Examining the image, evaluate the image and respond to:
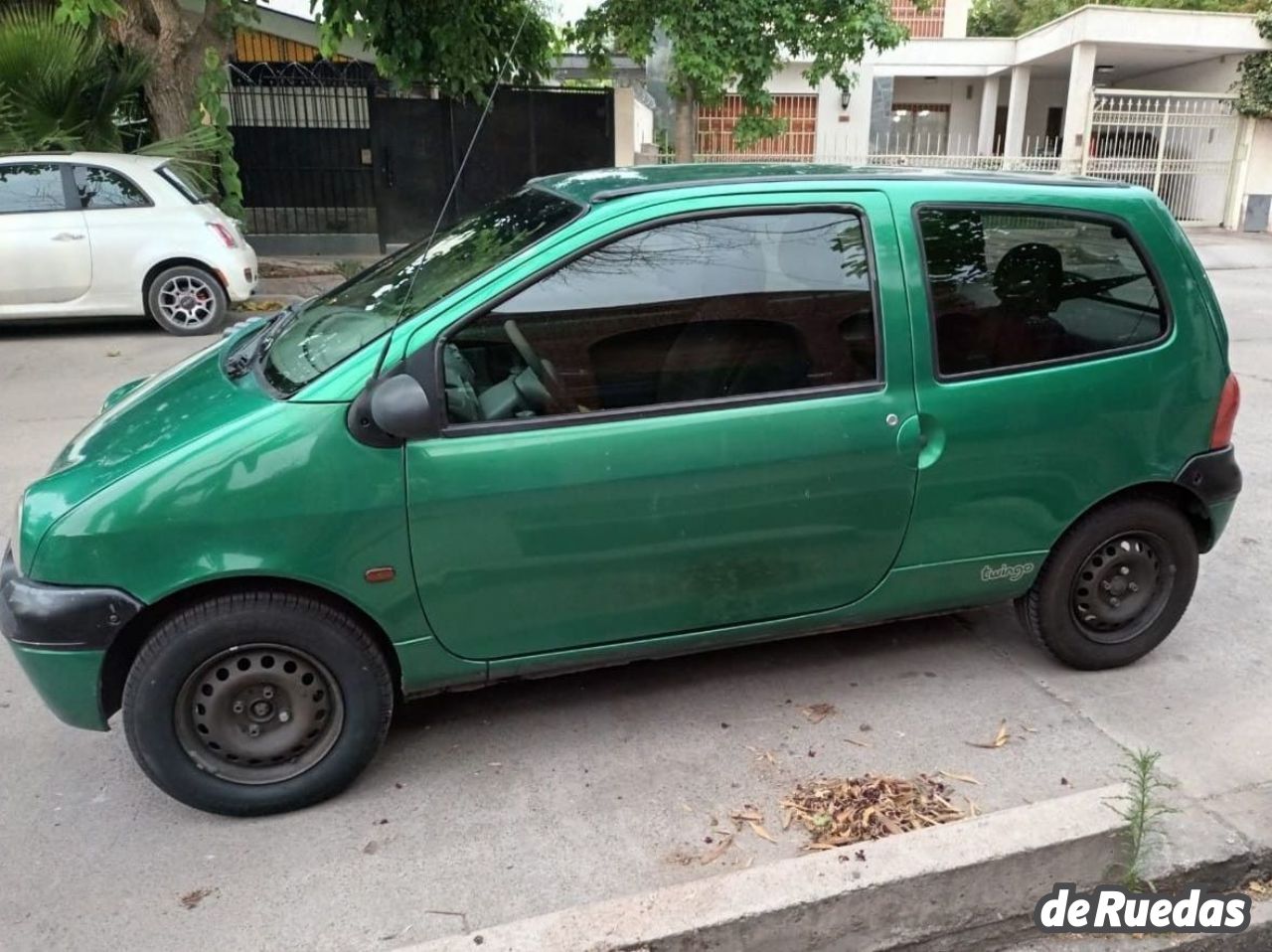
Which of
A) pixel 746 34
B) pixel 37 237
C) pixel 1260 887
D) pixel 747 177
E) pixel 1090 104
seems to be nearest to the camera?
pixel 1260 887

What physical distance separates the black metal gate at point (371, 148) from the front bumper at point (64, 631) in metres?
11.8

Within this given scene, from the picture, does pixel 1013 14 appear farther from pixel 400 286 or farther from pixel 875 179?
pixel 400 286

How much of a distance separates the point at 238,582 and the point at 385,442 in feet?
1.78

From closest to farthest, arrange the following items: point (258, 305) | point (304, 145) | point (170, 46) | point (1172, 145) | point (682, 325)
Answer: point (682, 325) < point (170, 46) < point (258, 305) < point (304, 145) < point (1172, 145)

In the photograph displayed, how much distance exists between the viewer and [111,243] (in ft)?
28.9

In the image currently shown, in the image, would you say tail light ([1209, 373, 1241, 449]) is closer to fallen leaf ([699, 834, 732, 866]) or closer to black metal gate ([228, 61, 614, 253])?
fallen leaf ([699, 834, 732, 866])

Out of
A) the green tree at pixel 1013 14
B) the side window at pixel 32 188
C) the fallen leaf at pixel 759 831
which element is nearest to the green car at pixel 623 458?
the fallen leaf at pixel 759 831

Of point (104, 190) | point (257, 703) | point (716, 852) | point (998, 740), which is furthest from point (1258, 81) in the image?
point (257, 703)

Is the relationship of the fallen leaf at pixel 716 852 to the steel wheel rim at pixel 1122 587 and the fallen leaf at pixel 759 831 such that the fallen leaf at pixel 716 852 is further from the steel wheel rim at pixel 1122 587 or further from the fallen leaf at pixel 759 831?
the steel wheel rim at pixel 1122 587

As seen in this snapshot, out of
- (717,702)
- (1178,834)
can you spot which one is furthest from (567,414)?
(1178,834)

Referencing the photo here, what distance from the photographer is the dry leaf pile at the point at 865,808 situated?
276 cm

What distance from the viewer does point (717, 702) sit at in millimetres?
3467

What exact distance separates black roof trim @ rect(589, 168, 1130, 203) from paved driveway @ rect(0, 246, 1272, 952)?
5.58 ft

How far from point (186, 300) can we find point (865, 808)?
8.37 m
